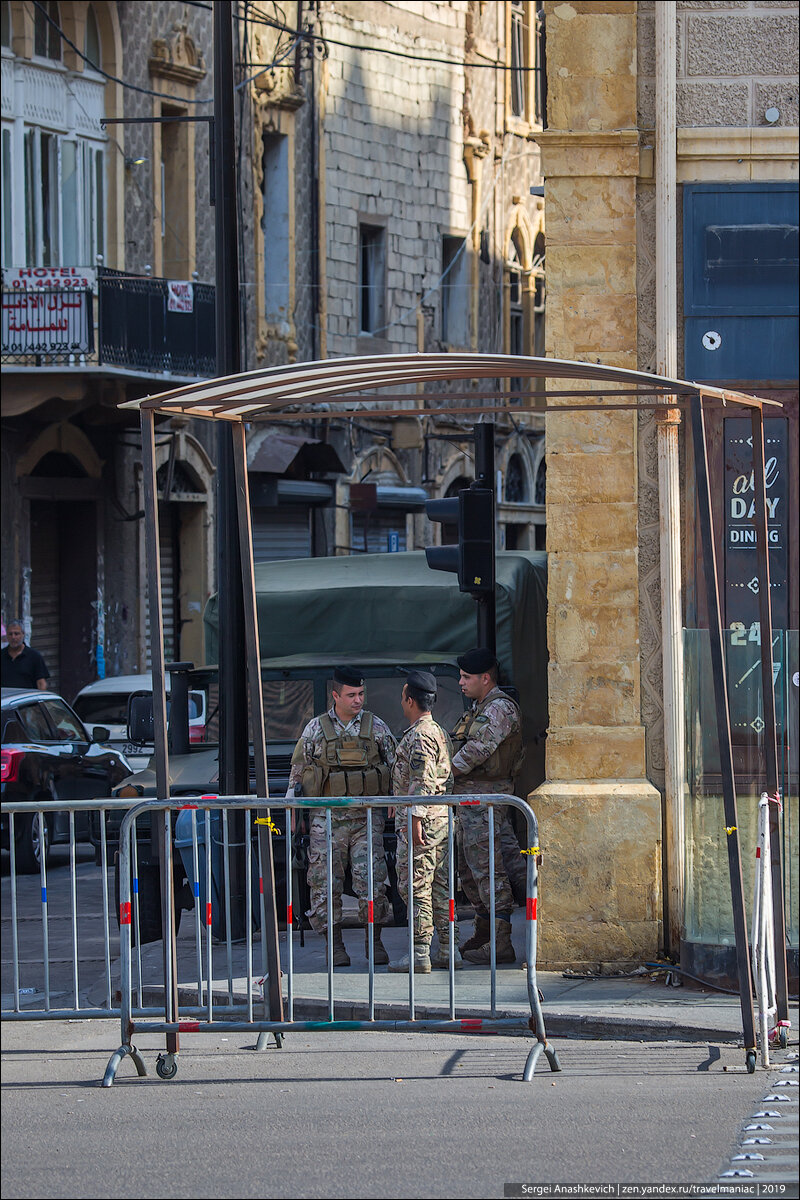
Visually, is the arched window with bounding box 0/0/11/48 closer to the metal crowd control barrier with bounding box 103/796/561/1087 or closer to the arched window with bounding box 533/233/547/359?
the arched window with bounding box 533/233/547/359

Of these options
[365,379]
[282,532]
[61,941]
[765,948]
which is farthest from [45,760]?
[282,532]

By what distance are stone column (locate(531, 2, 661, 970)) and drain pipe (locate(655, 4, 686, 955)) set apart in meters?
0.15

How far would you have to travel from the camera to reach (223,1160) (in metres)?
6.07

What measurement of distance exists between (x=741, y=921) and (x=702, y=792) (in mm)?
1615

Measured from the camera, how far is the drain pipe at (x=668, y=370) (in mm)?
9445

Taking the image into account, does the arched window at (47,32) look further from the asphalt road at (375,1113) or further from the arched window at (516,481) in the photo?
the asphalt road at (375,1113)

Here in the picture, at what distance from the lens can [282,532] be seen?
94.9ft

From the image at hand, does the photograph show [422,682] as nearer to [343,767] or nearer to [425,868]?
[343,767]

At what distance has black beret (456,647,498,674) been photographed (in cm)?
1001

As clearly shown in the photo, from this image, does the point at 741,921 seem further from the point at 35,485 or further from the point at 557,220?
the point at 35,485

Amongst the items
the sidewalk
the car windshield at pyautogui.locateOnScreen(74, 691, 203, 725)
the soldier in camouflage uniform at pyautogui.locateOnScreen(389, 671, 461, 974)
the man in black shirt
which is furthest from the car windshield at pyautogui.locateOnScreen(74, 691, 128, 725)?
the soldier in camouflage uniform at pyautogui.locateOnScreen(389, 671, 461, 974)

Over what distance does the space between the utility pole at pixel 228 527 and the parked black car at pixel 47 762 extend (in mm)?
3386

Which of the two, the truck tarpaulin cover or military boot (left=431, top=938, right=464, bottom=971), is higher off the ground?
the truck tarpaulin cover

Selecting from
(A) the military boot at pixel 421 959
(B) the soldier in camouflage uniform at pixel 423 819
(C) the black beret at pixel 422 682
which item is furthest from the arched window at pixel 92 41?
(A) the military boot at pixel 421 959
